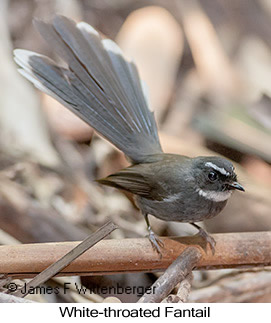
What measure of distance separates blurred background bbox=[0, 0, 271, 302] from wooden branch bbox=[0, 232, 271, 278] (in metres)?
0.12

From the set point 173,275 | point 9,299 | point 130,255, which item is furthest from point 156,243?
point 9,299

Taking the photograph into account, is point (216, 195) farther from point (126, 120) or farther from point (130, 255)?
point (126, 120)

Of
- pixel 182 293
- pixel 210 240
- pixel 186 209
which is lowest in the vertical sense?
pixel 182 293

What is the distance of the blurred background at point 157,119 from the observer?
2328 mm

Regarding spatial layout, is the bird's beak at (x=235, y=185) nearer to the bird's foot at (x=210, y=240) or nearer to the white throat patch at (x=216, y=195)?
the white throat patch at (x=216, y=195)

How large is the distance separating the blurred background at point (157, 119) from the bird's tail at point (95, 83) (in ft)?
0.95

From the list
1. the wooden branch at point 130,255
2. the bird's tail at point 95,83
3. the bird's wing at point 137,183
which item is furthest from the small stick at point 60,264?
the bird's tail at point 95,83

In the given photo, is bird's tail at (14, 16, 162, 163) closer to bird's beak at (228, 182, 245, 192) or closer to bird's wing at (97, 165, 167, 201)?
bird's wing at (97, 165, 167, 201)

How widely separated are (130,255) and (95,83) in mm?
705

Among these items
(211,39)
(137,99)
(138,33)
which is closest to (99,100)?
(137,99)

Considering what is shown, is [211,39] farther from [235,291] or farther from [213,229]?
[235,291]

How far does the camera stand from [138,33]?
316 cm

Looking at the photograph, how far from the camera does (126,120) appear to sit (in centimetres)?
222

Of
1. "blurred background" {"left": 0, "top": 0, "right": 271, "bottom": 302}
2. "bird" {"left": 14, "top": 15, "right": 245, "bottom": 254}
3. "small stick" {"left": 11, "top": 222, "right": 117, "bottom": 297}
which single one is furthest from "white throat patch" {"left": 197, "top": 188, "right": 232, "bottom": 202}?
"small stick" {"left": 11, "top": 222, "right": 117, "bottom": 297}
